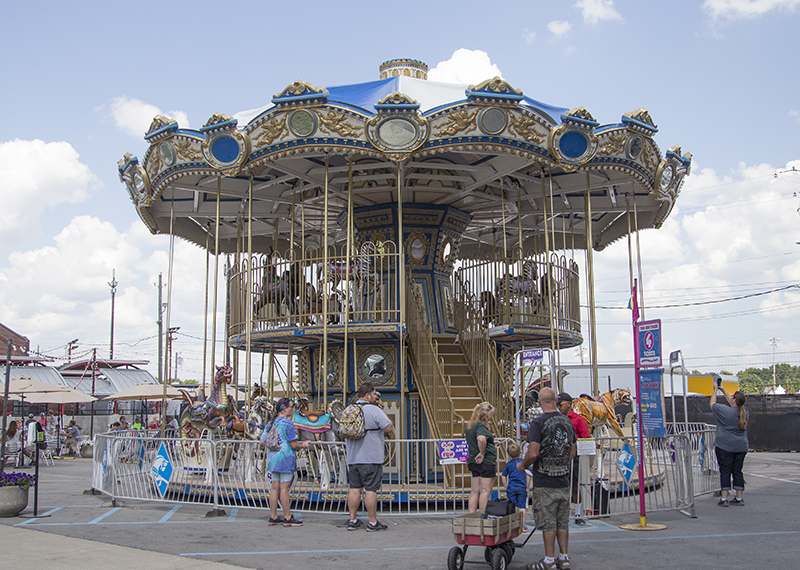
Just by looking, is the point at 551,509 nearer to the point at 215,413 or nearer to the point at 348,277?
the point at 348,277

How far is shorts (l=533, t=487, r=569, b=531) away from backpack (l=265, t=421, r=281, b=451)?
4020 millimetres

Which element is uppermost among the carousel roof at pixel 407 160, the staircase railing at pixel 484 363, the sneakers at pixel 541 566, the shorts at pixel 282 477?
the carousel roof at pixel 407 160

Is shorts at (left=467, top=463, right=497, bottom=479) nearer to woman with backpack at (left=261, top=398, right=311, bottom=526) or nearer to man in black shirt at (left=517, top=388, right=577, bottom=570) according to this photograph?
man in black shirt at (left=517, top=388, right=577, bottom=570)

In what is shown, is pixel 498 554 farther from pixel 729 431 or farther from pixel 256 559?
pixel 729 431

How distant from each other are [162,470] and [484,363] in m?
6.09

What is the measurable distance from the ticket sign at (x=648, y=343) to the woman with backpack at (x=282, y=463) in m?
4.61

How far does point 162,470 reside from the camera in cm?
1148

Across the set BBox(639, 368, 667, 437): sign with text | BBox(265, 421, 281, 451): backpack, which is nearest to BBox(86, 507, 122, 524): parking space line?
BBox(265, 421, 281, 451): backpack

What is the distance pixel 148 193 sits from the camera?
14953 mm

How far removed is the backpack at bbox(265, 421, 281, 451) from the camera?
975cm

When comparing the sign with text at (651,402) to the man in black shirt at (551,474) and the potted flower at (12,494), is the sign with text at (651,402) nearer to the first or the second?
the man in black shirt at (551,474)

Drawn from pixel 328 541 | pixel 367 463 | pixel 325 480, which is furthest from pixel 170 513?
pixel 367 463

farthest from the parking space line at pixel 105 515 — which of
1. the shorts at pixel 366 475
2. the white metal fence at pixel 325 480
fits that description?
the shorts at pixel 366 475

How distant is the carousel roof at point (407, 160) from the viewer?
469 inches
